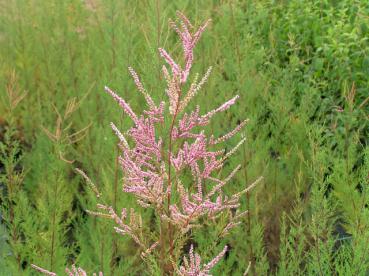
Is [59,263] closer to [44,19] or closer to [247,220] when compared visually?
[247,220]

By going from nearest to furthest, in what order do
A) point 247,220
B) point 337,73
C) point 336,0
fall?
point 247,220 < point 337,73 < point 336,0

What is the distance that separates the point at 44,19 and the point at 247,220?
7.75 feet

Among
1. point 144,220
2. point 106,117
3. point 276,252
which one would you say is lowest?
point 276,252

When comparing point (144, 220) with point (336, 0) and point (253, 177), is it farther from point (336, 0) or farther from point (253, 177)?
point (336, 0)

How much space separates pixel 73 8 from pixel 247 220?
221cm

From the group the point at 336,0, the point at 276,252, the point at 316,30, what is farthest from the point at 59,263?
the point at 336,0

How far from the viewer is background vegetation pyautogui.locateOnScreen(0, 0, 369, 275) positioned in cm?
294

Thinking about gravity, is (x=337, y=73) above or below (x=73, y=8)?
below

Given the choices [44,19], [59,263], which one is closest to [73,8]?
[44,19]

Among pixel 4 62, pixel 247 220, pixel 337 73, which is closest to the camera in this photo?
pixel 247 220

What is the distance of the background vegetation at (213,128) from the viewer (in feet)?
9.63

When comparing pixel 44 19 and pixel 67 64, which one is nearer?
pixel 67 64

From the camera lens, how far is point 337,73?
14.6ft

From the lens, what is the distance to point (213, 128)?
12.5 feet
